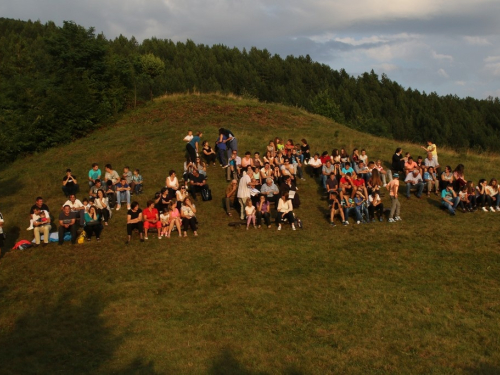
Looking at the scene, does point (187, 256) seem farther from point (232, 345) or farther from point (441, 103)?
point (441, 103)

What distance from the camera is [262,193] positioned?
1681cm

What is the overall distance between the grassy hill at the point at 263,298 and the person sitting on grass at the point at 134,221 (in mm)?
398

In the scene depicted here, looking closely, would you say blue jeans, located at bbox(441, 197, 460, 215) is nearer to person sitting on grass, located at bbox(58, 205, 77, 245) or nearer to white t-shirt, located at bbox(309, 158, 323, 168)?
white t-shirt, located at bbox(309, 158, 323, 168)

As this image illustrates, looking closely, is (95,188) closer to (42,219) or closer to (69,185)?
(69,185)

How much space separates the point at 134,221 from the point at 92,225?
4.32 feet

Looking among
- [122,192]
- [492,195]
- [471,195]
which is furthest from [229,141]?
[492,195]

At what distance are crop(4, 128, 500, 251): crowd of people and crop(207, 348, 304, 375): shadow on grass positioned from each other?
267 inches

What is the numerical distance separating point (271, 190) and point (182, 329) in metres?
8.24

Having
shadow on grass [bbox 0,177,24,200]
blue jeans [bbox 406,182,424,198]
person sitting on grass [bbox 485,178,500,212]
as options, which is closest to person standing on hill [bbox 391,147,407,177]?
blue jeans [bbox 406,182,424,198]

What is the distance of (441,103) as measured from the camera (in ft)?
310

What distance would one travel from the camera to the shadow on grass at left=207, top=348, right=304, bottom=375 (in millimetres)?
7805

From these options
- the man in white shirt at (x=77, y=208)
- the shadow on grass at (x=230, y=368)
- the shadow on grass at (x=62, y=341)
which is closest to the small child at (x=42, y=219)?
the man in white shirt at (x=77, y=208)

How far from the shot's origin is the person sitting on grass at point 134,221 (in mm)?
14445

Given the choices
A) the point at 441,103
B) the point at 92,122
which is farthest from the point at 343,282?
the point at 441,103
